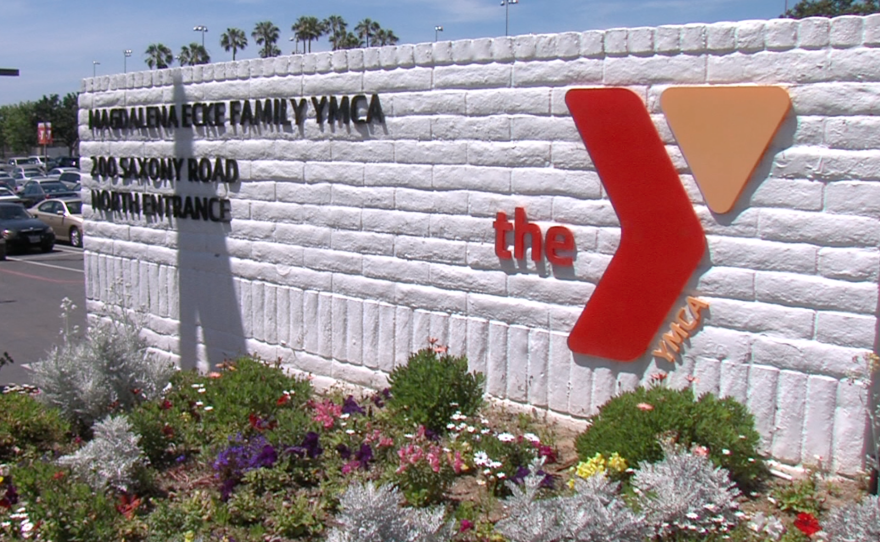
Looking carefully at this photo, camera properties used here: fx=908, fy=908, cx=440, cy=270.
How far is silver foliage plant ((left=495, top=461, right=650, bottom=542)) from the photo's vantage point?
147 inches

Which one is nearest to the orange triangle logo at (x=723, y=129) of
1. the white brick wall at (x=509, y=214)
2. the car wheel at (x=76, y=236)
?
the white brick wall at (x=509, y=214)

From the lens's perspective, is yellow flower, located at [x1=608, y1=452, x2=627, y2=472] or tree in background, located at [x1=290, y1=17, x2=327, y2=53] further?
tree in background, located at [x1=290, y1=17, x2=327, y2=53]

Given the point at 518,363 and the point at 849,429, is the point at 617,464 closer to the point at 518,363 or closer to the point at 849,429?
the point at 849,429

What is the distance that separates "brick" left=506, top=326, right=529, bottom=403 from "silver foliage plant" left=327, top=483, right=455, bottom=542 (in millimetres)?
2847

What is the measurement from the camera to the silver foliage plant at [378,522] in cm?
373

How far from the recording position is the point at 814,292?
5.27 m

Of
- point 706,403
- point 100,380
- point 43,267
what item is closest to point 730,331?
point 706,403

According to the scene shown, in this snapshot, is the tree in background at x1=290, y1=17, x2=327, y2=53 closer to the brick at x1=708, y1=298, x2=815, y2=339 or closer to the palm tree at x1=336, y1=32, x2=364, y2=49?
the palm tree at x1=336, y1=32, x2=364, y2=49

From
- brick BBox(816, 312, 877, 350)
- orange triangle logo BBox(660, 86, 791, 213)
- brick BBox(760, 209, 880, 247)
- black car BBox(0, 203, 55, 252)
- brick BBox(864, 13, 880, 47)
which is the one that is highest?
brick BBox(864, 13, 880, 47)

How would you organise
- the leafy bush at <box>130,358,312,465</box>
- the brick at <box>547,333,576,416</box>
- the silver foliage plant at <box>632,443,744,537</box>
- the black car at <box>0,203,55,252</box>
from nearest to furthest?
1. the silver foliage plant at <box>632,443,744,537</box>
2. the leafy bush at <box>130,358,312,465</box>
3. the brick at <box>547,333,576,416</box>
4. the black car at <box>0,203,55,252</box>

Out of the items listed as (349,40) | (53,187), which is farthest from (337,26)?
(53,187)

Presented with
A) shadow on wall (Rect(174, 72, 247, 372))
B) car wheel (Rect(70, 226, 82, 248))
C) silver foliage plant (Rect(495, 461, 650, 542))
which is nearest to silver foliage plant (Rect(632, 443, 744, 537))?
silver foliage plant (Rect(495, 461, 650, 542))

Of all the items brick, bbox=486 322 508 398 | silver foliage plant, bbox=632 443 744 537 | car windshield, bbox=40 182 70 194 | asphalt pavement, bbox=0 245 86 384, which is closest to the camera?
silver foliage plant, bbox=632 443 744 537

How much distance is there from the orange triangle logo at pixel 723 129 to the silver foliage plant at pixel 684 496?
1825 millimetres
